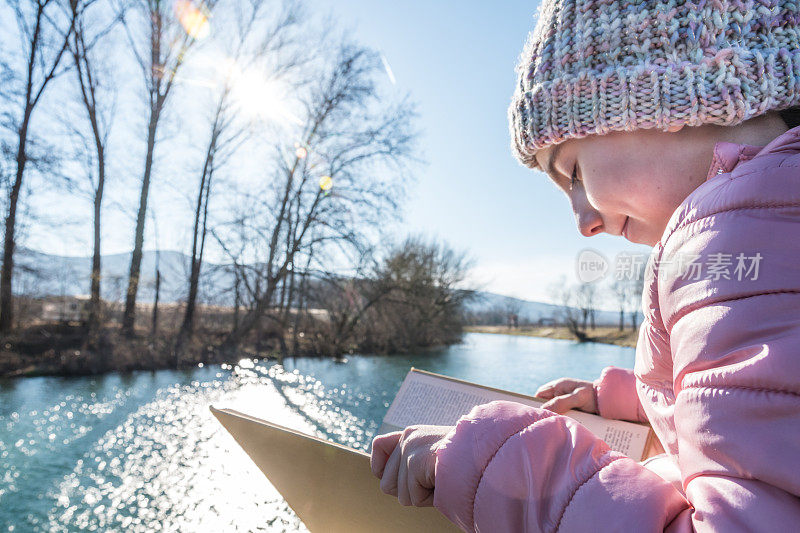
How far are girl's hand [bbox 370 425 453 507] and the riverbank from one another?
3.60 meters

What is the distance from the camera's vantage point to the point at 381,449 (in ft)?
1.64

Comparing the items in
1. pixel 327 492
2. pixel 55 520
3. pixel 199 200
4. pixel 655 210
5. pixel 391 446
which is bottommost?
pixel 55 520

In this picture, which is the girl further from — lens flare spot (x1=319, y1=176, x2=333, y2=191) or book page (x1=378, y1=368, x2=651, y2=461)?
lens flare spot (x1=319, y1=176, x2=333, y2=191)

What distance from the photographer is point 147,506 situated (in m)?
0.94

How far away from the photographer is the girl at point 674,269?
29 centimetres

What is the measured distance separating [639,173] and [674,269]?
18cm

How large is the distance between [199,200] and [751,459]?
4.42 m

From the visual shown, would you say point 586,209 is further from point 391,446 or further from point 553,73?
point 391,446

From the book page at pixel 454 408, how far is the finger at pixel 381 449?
0.27 metres

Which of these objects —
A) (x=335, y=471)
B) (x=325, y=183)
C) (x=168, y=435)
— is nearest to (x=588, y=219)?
(x=335, y=471)

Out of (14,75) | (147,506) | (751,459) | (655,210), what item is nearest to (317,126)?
(14,75)

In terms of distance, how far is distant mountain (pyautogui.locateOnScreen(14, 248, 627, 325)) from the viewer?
330 centimetres

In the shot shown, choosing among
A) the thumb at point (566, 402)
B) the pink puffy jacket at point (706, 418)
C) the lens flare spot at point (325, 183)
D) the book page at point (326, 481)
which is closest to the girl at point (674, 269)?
the pink puffy jacket at point (706, 418)

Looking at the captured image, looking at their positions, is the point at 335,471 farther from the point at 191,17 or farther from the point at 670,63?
the point at 191,17
